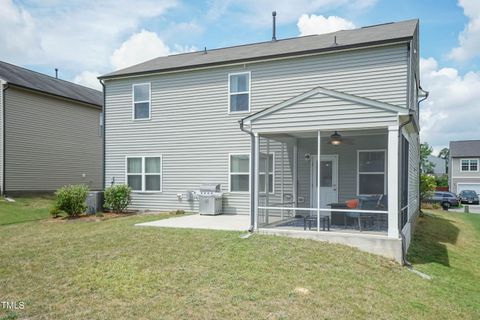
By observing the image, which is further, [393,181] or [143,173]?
[143,173]

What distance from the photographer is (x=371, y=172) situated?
436 inches

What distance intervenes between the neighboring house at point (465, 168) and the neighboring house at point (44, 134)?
35.1m

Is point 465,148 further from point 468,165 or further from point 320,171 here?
point 320,171

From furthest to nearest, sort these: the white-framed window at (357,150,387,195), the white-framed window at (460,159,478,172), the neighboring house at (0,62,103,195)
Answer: the white-framed window at (460,159,478,172), the neighboring house at (0,62,103,195), the white-framed window at (357,150,387,195)

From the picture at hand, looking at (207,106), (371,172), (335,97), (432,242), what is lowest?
(432,242)

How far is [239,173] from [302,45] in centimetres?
482

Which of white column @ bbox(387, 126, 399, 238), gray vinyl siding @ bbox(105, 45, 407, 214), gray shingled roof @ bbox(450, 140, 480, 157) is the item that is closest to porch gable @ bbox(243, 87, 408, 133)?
white column @ bbox(387, 126, 399, 238)

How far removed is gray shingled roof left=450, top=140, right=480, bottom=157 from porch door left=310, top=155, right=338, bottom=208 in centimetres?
3487

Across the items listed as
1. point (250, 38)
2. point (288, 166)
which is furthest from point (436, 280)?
point (250, 38)

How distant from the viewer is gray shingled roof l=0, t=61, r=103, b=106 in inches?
734

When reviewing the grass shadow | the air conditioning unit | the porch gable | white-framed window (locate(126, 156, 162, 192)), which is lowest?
the grass shadow

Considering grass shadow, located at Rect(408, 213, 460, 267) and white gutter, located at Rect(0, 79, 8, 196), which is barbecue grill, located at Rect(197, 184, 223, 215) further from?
white gutter, located at Rect(0, 79, 8, 196)

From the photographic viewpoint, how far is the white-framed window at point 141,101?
14.2 meters

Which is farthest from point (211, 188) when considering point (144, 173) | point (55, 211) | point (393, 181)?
point (393, 181)
